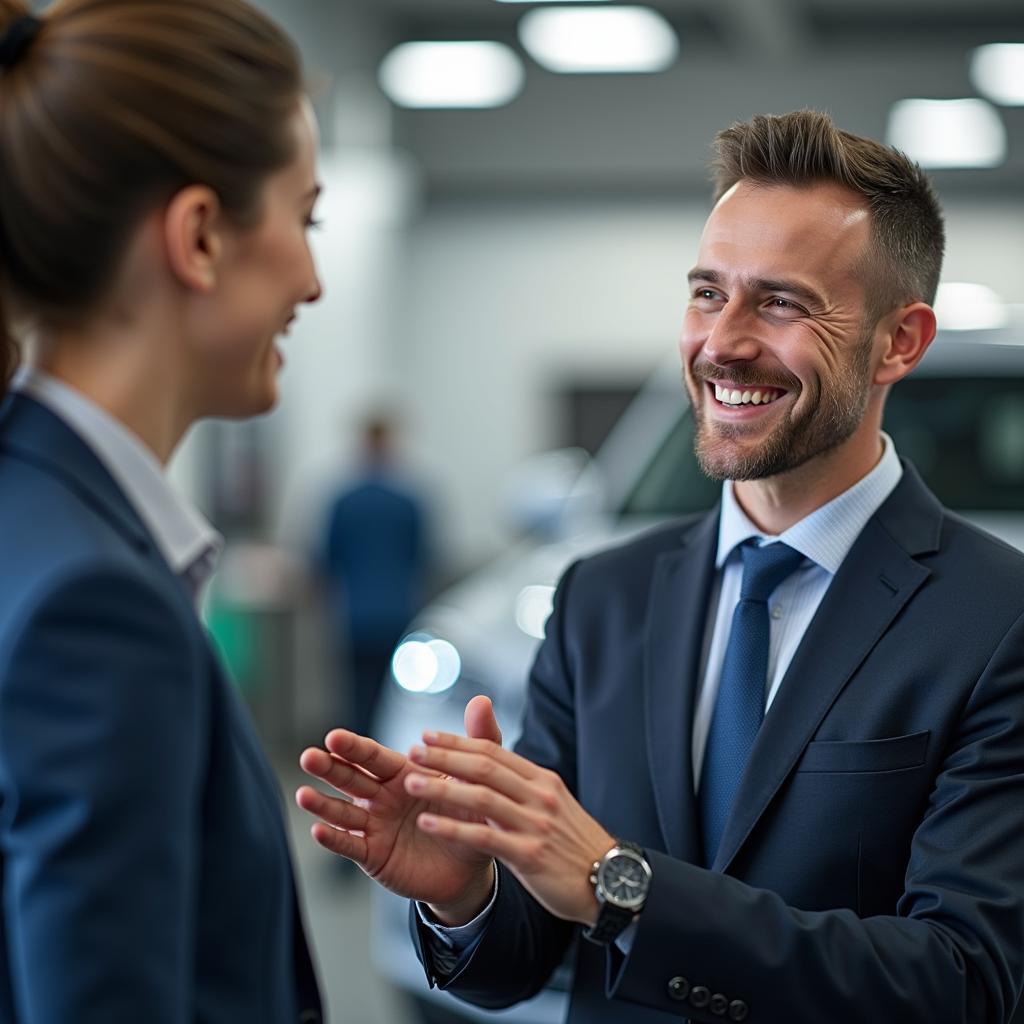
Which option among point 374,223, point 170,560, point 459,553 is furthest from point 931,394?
point 459,553

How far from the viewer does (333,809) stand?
1531mm

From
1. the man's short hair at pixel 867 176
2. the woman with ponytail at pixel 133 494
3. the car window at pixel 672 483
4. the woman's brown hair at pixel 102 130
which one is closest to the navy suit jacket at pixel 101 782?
the woman with ponytail at pixel 133 494

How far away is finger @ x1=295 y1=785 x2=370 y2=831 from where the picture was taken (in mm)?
1479

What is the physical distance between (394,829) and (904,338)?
82 cm

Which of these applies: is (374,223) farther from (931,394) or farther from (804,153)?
(804,153)

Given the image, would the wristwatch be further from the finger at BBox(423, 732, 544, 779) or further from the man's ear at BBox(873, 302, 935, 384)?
the man's ear at BBox(873, 302, 935, 384)

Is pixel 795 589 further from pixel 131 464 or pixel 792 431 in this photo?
pixel 131 464

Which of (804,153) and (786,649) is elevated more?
(804,153)

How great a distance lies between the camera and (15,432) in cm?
115

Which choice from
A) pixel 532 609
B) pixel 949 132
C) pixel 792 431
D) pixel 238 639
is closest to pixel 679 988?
pixel 792 431

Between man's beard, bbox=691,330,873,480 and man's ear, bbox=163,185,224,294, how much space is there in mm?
696

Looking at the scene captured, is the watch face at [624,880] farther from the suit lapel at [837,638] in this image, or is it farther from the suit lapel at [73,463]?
the suit lapel at [73,463]

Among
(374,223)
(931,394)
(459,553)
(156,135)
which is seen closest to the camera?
(156,135)

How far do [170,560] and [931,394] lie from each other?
10.4 feet
